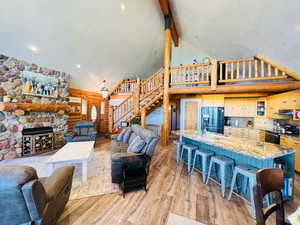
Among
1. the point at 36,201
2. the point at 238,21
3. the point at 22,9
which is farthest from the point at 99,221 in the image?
the point at 238,21

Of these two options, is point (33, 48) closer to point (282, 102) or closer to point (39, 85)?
point (39, 85)

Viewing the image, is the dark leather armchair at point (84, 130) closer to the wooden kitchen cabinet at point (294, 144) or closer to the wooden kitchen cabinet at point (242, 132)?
the wooden kitchen cabinet at point (242, 132)

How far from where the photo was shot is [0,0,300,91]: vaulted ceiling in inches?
94.3

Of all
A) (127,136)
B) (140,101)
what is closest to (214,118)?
(140,101)

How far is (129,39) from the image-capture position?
5211 mm

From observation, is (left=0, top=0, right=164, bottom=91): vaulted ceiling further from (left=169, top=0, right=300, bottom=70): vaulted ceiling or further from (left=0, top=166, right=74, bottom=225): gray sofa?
(left=0, top=166, right=74, bottom=225): gray sofa

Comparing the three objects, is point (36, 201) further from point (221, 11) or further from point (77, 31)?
point (221, 11)

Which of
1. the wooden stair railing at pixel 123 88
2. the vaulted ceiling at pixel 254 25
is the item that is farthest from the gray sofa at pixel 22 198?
the wooden stair railing at pixel 123 88

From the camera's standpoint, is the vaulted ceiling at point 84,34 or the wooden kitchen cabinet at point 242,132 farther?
the wooden kitchen cabinet at point 242,132

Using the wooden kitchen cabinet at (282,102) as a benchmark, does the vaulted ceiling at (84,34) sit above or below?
above

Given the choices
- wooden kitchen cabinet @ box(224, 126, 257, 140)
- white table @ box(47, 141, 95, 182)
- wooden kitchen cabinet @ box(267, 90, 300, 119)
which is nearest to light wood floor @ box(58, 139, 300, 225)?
white table @ box(47, 141, 95, 182)

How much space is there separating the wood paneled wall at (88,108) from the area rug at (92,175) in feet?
6.66

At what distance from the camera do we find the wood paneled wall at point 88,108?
5.41 m

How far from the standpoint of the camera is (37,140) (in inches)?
155
